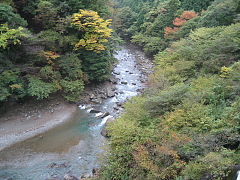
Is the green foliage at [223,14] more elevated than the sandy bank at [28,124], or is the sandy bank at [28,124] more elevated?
the green foliage at [223,14]

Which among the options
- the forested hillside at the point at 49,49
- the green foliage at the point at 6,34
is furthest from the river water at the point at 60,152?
the green foliage at the point at 6,34

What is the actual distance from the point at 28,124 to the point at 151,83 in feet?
34.0

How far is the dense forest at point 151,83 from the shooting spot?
6.15 meters

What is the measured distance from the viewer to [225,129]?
6.15 metres

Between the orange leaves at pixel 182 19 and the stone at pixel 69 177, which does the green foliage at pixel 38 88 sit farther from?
the orange leaves at pixel 182 19

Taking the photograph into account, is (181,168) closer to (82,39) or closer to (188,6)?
(82,39)

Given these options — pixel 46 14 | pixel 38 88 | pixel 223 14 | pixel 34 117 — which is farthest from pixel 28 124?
pixel 223 14

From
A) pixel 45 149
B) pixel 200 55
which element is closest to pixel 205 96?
pixel 200 55

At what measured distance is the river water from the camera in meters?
9.91

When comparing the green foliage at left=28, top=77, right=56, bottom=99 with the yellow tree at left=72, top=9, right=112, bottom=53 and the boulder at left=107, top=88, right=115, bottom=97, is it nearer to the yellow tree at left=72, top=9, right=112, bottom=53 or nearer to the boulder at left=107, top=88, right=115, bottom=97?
the yellow tree at left=72, top=9, right=112, bottom=53

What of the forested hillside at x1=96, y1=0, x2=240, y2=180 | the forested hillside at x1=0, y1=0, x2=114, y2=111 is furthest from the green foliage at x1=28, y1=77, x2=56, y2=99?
the forested hillside at x1=96, y1=0, x2=240, y2=180

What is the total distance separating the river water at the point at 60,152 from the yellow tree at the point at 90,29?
6768mm

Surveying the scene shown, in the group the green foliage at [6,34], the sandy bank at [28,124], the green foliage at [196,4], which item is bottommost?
the sandy bank at [28,124]

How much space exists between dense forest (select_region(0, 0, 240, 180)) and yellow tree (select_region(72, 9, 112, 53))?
0.10 meters
